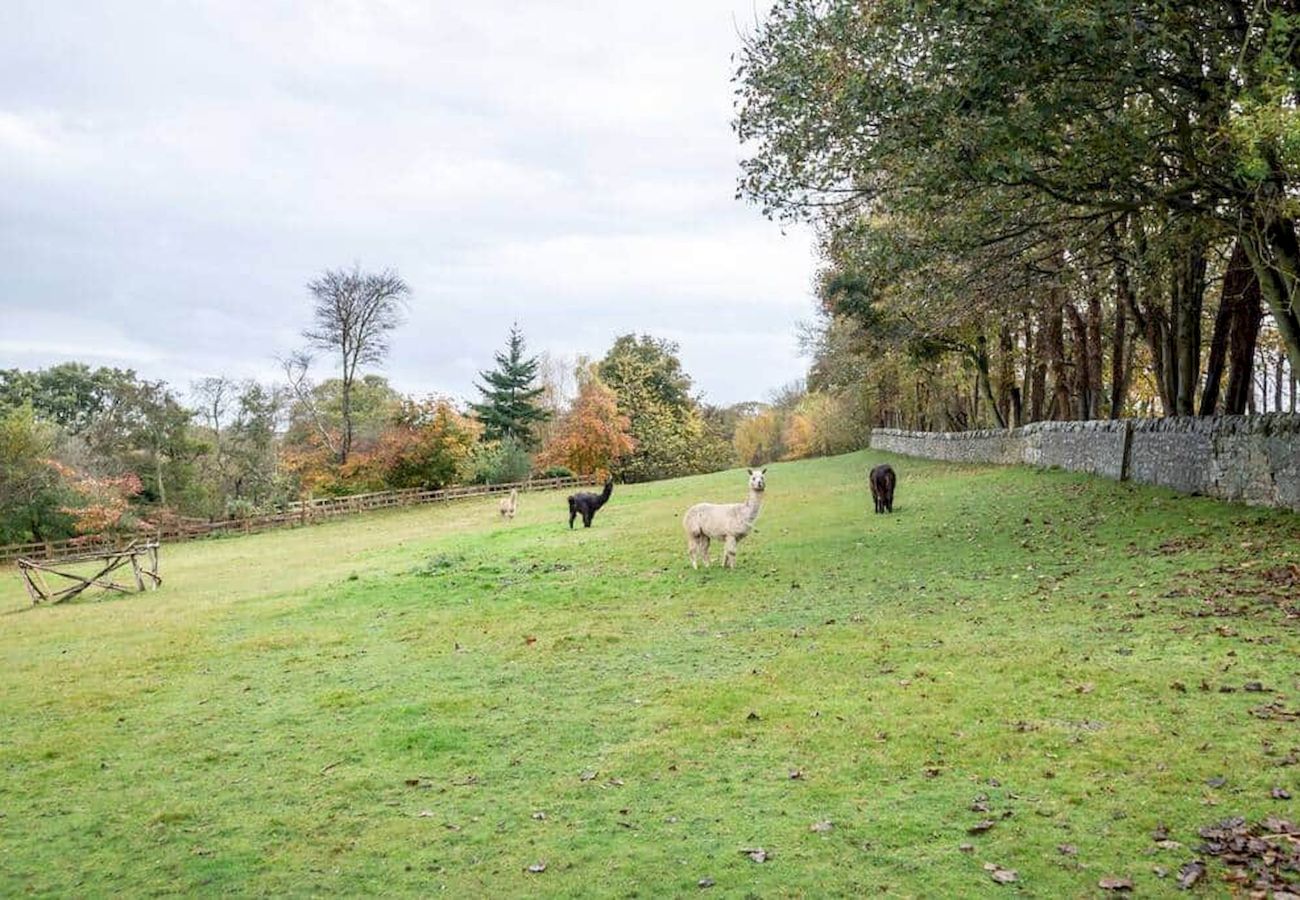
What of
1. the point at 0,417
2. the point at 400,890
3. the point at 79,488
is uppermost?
the point at 0,417

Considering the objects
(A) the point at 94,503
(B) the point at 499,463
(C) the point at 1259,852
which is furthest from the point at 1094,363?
(A) the point at 94,503

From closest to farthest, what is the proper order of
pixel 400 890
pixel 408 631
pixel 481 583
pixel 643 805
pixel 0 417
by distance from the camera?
pixel 400 890, pixel 643 805, pixel 408 631, pixel 481 583, pixel 0 417

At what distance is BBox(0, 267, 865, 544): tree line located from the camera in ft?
129

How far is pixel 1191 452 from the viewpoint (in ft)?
54.1

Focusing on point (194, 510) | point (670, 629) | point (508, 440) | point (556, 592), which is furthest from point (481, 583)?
point (508, 440)

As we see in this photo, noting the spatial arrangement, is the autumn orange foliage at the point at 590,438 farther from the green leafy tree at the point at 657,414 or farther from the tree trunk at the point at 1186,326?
the tree trunk at the point at 1186,326

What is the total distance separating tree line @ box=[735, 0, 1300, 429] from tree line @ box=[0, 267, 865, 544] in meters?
36.8

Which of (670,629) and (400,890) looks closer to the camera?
(400,890)

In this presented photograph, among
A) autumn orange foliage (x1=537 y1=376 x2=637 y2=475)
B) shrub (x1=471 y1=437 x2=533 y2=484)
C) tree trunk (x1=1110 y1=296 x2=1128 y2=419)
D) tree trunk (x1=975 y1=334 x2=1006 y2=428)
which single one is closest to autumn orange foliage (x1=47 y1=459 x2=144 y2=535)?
shrub (x1=471 y1=437 x2=533 y2=484)

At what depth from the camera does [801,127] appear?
13.2 metres

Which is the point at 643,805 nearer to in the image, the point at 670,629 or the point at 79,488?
the point at 670,629

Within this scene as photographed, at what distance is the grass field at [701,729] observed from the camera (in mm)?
5105

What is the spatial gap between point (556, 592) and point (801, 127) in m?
Result: 8.27

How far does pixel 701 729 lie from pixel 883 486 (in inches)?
540
